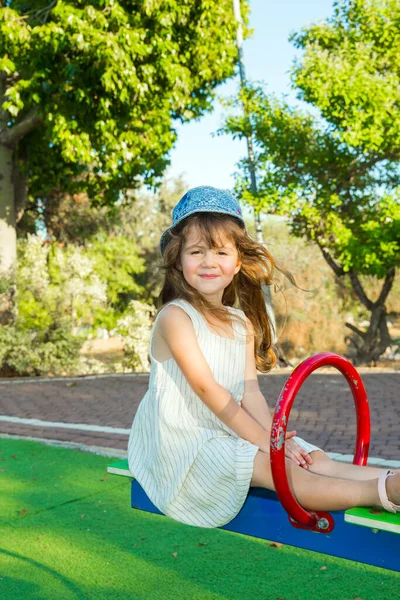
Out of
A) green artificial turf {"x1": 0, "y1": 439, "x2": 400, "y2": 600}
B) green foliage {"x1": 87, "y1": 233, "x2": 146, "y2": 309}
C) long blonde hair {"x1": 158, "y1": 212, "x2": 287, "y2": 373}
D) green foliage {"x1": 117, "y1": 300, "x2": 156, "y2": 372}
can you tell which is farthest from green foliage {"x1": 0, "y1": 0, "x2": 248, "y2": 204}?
green foliage {"x1": 87, "y1": 233, "x2": 146, "y2": 309}

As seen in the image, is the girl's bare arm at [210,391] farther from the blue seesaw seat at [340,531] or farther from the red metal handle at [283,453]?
the red metal handle at [283,453]

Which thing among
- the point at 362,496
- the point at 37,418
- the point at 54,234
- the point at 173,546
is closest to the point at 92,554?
the point at 173,546

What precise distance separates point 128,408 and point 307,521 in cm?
676

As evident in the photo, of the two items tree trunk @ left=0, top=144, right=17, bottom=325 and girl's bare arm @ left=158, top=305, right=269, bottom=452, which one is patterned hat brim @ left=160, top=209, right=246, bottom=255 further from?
tree trunk @ left=0, top=144, right=17, bottom=325

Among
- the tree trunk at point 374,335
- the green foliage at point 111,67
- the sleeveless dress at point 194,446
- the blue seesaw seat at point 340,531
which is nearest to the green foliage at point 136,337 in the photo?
the green foliage at point 111,67

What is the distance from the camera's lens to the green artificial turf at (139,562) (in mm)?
3266

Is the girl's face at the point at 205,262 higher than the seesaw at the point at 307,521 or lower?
higher

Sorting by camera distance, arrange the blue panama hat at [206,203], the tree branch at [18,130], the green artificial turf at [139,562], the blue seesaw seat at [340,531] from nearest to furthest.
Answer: the blue seesaw seat at [340,531] < the blue panama hat at [206,203] < the green artificial turf at [139,562] < the tree branch at [18,130]

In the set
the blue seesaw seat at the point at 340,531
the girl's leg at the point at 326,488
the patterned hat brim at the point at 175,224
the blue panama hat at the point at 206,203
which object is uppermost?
the blue panama hat at the point at 206,203

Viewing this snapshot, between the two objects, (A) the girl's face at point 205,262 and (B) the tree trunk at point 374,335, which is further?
(B) the tree trunk at point 374,335

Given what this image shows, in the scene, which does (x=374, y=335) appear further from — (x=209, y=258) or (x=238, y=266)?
(x=209, y=258)

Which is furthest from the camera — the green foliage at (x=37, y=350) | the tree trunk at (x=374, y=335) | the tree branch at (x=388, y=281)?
the tree trunk at (x=374, y=335)

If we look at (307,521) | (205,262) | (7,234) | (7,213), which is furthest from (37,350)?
(307,521)

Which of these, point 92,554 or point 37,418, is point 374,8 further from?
point 92,554
